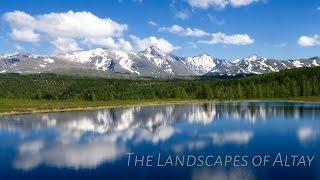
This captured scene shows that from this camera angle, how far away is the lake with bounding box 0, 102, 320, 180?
45.2m

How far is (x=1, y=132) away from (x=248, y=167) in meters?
54.9

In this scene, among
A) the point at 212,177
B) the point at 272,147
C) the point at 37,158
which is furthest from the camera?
the point at 272,147

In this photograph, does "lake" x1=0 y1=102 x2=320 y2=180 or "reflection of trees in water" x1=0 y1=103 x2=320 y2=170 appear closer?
"lake" x1=0 y1=102 x2=320 y2=180

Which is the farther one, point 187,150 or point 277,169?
point 187,150

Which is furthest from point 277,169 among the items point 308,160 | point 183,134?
point 183,134

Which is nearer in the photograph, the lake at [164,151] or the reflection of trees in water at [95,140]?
the lake at [164,151]

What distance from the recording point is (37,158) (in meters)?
56.3

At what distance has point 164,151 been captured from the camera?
5912 centimetres

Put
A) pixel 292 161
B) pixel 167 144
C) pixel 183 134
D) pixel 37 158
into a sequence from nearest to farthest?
pixel 292 161 → pixel 37 158 → pixel 167 144 → pixel 183 134

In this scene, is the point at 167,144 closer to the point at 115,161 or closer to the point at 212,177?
the point at 115,161

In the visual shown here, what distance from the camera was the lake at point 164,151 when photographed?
45219 mm

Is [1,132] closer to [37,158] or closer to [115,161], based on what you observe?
[37,158]

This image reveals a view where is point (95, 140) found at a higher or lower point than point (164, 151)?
lower

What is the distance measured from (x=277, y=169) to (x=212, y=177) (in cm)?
721
